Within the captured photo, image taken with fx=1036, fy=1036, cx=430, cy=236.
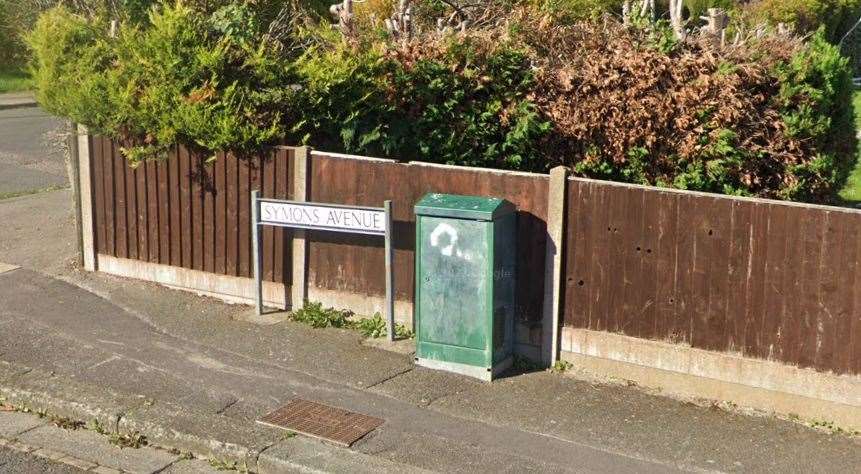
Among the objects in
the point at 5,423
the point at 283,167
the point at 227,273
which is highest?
the point at 283,167

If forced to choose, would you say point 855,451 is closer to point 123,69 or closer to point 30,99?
point 123,69

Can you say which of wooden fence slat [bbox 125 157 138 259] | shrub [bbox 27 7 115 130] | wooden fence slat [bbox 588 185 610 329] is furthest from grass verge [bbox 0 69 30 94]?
wooden fence slat [bbox 588 185 610 329]

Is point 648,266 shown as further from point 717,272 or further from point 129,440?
point 129,440

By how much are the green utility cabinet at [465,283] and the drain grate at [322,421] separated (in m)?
1.07

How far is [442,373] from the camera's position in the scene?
25.7 ft

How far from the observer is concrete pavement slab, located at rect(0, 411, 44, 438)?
6965 millimetres

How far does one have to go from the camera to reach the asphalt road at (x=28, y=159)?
48.9 feet

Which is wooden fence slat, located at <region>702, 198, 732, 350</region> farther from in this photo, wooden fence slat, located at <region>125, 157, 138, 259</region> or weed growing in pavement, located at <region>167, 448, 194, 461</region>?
wooden fence slat, located at <region>125, 157, 138, 259</region>

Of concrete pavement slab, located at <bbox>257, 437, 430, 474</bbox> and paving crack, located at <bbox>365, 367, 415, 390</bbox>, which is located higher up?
paving crack, located at <bbox>365, 367, 415, 390</bbox>

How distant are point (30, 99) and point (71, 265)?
61.5 feet

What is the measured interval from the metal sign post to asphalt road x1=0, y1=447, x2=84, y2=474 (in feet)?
9.34

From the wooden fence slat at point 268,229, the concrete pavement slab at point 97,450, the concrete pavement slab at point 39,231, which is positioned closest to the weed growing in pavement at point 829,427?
the concrete pavement slab at point 97,450

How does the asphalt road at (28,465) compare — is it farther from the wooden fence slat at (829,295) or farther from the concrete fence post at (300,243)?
the wooden fence slat at (829,295)

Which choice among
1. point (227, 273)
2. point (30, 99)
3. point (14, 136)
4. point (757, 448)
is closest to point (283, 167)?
point (227, 273)
